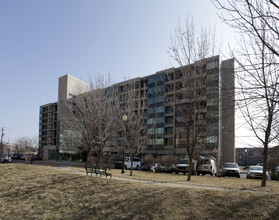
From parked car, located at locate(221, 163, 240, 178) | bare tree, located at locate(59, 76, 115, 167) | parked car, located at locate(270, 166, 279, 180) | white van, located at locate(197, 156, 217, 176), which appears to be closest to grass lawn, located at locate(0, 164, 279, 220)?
bare tree, located at locate(59, 76, 115, 167)

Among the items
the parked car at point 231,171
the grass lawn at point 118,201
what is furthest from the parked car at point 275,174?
the grass lawn at point 118,201

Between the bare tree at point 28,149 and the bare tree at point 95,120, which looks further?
the bare tree at point 28,149

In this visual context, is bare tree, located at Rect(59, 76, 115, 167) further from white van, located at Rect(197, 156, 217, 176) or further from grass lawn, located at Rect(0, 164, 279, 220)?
white van, located at Rect(197, 156, 217, 176)

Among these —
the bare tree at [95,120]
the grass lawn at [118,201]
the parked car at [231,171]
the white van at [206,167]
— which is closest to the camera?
the grass lawn at [118,201]

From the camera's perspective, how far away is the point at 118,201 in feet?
31.0

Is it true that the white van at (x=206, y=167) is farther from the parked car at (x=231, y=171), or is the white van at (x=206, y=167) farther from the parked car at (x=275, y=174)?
the parked car at (x=275, y=174)

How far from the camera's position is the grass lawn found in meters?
7.57

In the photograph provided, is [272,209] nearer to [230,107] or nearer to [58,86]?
[230,107]

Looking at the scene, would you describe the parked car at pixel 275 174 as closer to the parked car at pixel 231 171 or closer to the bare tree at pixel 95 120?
the parked car at pixel 231 171

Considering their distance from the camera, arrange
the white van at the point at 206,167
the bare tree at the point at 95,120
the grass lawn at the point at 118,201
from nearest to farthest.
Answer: the grass lawn at the point at 118,201 → the bare tree at the point at 95,120 → the white van at the point at 206,167

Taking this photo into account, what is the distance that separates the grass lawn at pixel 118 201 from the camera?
7574mm

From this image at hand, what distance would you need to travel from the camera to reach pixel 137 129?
21.2 meters

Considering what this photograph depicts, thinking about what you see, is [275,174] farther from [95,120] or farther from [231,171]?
[95,120]

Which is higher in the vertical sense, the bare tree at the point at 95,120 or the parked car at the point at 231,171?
the bare tree at the point at 95,120
